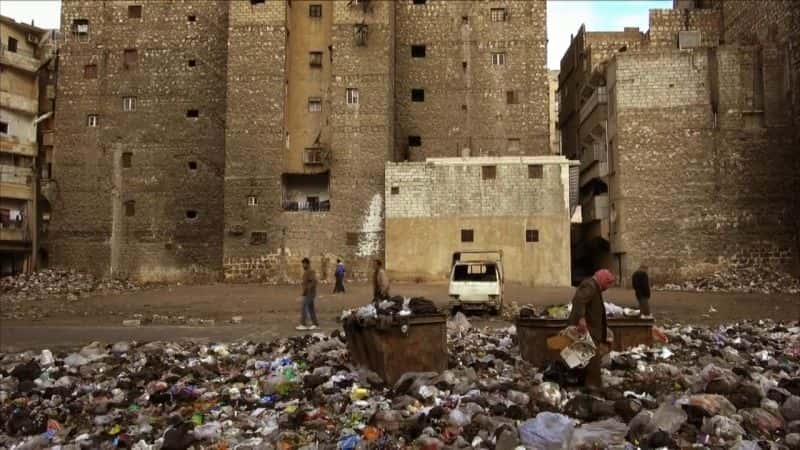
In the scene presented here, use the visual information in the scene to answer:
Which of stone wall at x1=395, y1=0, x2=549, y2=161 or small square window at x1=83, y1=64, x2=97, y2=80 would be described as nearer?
stone wall at x1=395, y1=0, x2=549, y2=161

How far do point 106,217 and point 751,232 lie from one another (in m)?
29.9

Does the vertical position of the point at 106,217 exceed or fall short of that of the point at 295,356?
it exceeds it

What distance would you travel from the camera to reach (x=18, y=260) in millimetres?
38219

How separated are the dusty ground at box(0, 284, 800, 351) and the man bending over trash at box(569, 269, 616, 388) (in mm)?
8203

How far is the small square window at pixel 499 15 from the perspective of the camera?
34094 mm

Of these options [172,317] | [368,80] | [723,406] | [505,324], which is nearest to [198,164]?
[368,80]

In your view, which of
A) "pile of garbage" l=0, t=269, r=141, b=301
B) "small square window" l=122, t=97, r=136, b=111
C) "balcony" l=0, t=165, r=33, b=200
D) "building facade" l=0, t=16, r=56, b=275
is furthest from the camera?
"building facade" l=0, t=16, r=56, b=275

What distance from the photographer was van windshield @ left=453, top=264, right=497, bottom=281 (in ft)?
62.4

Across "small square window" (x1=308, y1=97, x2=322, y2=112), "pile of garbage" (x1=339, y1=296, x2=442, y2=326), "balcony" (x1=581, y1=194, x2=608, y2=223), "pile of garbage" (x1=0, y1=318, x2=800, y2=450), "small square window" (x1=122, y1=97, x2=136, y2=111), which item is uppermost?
"small square window" (x1=122, y1=97, x2=136, y2=111)

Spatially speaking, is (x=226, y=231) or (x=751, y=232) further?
(x=226, y=231)

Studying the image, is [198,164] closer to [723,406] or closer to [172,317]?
[172,317]

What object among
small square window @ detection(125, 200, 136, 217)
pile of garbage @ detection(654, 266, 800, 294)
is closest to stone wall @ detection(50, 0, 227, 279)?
small square window @ detection(125, 200, 136, 217)

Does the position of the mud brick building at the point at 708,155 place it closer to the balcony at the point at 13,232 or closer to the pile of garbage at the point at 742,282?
the pile of garbage at the point at 742,282

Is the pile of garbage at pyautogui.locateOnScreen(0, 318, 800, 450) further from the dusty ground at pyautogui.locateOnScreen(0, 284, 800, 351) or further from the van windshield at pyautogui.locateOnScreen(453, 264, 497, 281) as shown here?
the van windshield at pyautogui.locateOnScreen(453, 264, 497, 281)
